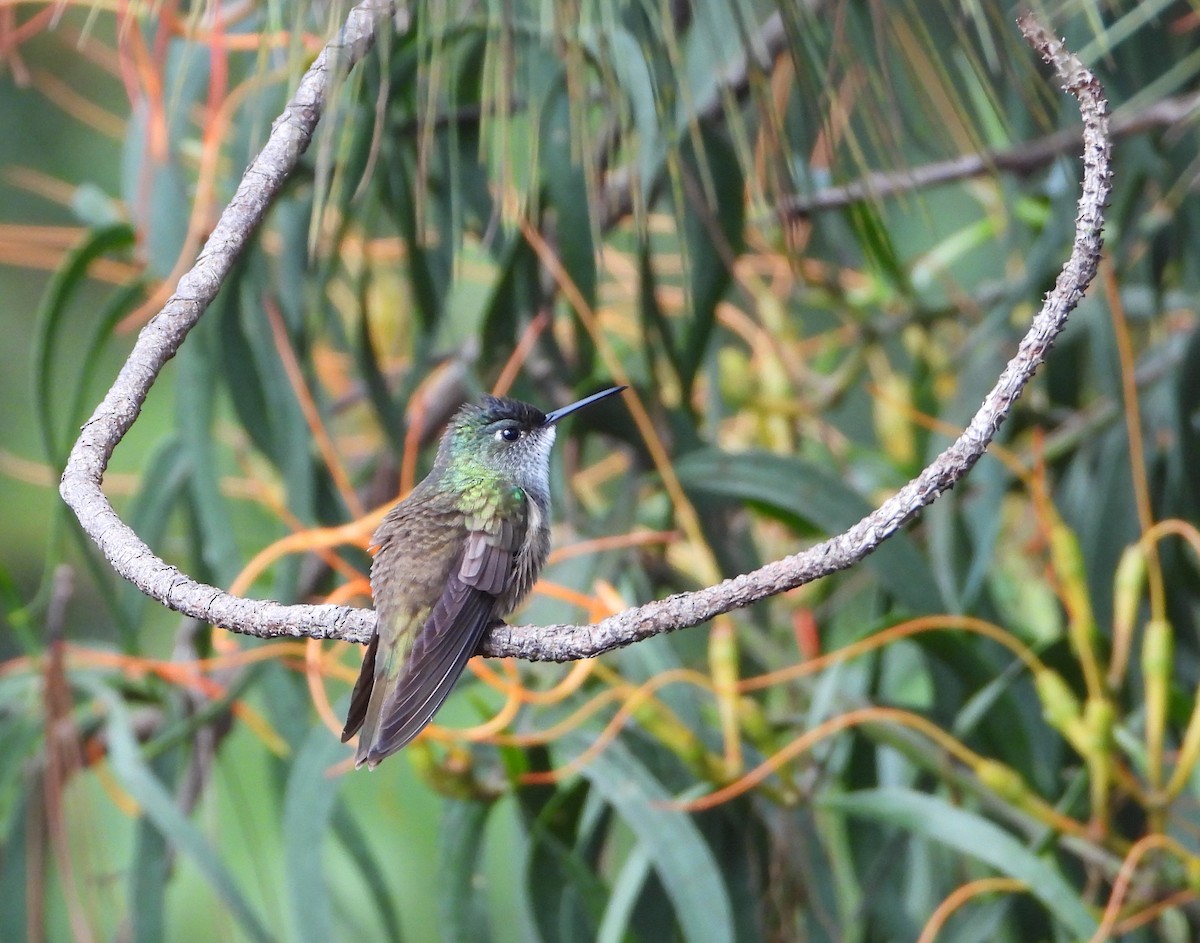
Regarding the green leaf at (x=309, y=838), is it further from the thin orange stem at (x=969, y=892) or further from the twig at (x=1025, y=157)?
the twig at (x=1025, y=157)

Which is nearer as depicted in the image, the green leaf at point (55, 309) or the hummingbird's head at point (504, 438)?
the hummingbird's head at point (504, 438)

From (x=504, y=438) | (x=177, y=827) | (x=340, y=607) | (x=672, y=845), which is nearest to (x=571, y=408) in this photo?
(x=504, y=438)

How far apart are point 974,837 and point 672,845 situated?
336mm

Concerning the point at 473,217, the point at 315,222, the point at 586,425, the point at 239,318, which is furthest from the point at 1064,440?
the point at 315,222

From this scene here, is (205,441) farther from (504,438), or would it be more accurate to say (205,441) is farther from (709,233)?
(709,233)

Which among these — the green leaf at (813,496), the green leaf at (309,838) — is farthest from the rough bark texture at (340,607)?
the green leaf at (813,496)

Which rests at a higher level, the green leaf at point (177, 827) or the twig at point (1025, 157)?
the twig at point (1025, 157)

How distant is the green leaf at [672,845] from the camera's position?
5.07ft

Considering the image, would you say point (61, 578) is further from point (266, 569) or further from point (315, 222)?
point (315, 222)

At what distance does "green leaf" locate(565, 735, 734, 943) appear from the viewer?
1.54 m

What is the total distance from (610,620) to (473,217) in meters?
1.34

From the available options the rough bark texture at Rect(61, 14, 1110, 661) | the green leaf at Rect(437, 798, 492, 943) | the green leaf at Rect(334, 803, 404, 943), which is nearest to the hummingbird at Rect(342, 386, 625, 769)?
the rough bark texture at Rect(61, 14, 1110, 661)

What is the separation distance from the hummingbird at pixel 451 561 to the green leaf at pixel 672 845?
292mm

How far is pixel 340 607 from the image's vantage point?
1.06 metres
